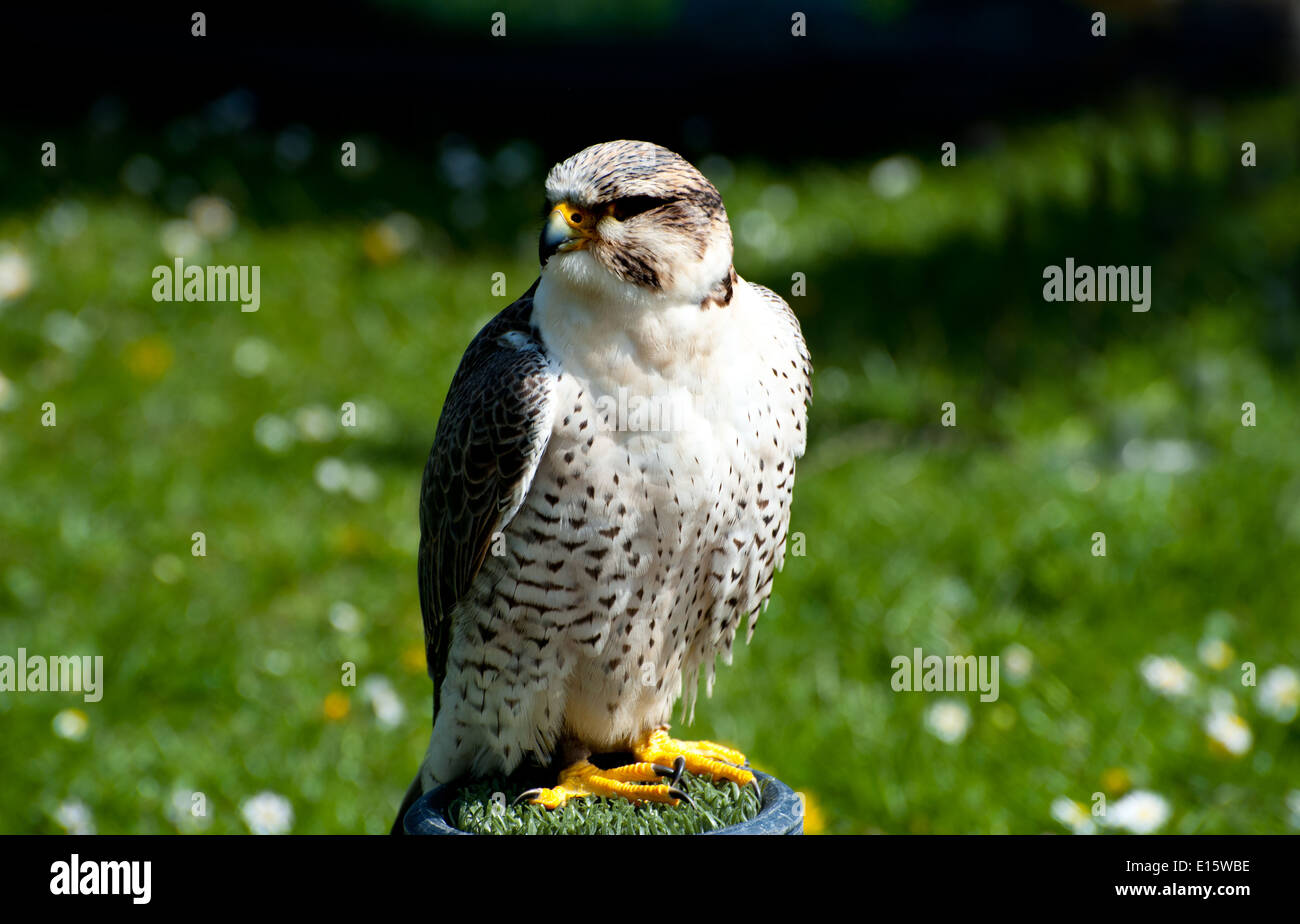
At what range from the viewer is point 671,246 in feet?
8.27

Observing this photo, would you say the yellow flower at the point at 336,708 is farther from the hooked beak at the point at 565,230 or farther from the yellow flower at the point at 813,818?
the hooked beak at the point at 565,230

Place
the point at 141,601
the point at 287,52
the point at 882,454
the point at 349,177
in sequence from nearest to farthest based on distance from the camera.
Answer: the point at 141,601
the point at 882,454
the point at 349,177
the point at 287,52

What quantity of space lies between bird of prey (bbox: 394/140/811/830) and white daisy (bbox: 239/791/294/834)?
936mm

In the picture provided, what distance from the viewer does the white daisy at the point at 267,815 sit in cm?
368

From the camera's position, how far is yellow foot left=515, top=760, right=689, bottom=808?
2.81 meters

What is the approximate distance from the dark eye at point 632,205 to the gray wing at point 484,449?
337 millimetres

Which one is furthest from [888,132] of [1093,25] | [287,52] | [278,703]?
[278,703]

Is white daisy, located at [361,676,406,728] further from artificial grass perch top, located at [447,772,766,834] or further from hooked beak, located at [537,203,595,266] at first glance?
hooked beak, located at [537,203,595,266]

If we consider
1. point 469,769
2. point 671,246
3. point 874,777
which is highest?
point 671,246

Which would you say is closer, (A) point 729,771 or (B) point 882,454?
(A) point 729,771

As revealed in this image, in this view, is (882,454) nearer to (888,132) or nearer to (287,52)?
(888,132)

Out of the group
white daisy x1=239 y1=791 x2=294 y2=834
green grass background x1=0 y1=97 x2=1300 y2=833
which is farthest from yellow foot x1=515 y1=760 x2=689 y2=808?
white daisy x1=239 y1=791 x2=294 y2=834

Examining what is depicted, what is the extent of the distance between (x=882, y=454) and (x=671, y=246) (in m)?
3.33

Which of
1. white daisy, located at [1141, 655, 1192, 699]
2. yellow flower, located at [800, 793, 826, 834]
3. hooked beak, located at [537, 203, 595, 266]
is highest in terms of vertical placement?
hooked beak, located at [537, 203, 595, 266]
